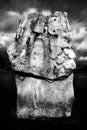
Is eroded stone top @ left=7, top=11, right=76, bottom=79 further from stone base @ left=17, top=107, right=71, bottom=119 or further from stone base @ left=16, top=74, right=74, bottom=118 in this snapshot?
stone base @ left=17, top=107, right=71, bottom=119

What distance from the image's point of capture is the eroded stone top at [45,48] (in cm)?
1163

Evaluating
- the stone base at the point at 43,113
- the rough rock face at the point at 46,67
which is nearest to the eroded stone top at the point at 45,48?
the rough rock face at the point at 46,67

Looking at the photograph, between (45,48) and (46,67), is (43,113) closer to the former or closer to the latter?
(46,67)

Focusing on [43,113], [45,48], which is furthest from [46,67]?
[43,113]

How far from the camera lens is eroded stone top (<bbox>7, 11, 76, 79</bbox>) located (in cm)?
1163

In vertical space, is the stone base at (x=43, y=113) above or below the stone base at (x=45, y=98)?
below

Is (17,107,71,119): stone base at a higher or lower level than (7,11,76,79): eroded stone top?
lower

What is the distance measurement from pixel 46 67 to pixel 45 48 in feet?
2.92

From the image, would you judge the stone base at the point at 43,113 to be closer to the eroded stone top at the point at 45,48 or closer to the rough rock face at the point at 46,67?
the rough rock face at the point at 46,67

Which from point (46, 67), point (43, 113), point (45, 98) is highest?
point (46, 67)

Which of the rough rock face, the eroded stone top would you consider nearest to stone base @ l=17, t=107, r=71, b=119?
the rough rock face

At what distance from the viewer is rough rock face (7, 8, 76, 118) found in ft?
38.2

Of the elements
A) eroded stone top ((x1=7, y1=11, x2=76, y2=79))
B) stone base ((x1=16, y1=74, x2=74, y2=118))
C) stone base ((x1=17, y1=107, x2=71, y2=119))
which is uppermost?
eroded stone top ((x1=7, y1=11, x2=76, y2=79))

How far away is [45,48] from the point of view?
1184 centimetres
